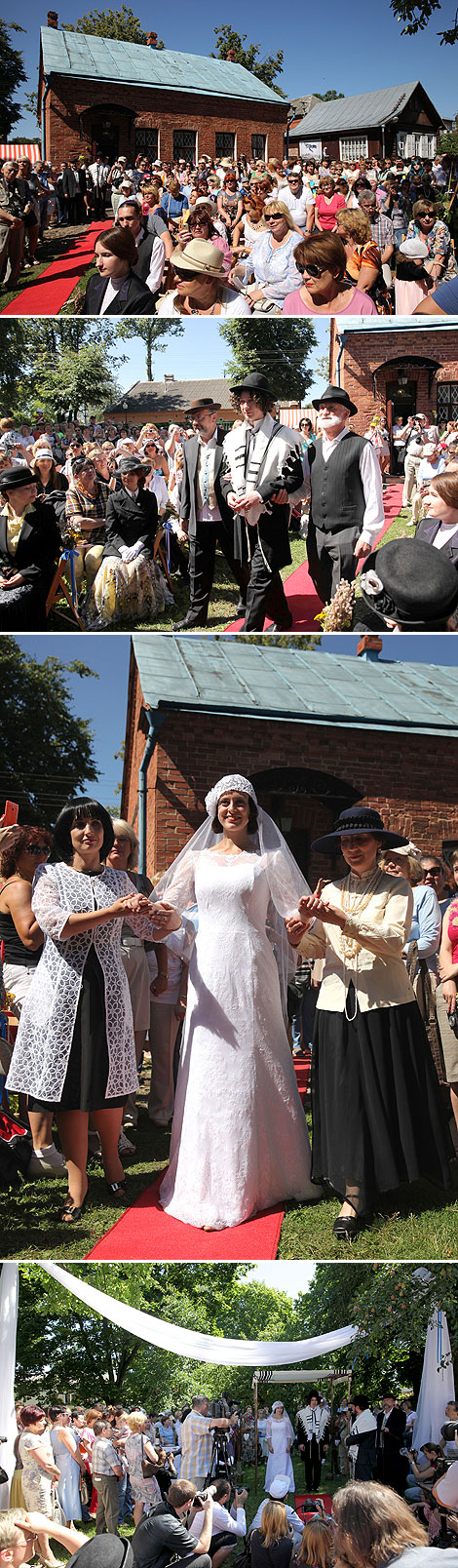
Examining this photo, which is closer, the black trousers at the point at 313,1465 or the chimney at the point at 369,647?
the chimney at the point at 369,647

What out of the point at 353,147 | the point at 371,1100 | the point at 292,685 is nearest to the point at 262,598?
the point at 292,685

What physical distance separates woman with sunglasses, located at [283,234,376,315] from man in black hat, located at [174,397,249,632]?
742 mm

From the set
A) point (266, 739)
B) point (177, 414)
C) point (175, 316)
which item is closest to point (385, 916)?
point (266, 739)

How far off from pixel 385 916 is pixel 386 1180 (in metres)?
1.18

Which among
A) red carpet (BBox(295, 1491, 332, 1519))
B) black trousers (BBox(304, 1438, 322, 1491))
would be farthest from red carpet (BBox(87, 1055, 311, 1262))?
black trousers (BBox(304, 1438, 322, 1491))

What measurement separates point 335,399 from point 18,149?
7.31ft

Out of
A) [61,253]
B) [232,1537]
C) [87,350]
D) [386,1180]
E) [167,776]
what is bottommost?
[232,1537]

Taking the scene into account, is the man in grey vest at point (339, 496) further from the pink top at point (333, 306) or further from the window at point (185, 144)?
the window at point (185, 144)

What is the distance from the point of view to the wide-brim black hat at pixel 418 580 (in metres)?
5.50

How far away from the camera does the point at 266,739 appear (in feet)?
18.3

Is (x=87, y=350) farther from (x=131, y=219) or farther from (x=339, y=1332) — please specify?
(x=339, y=1332)

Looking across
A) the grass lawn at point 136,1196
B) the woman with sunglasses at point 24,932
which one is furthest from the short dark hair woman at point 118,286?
the grass lawn at point 136,1196

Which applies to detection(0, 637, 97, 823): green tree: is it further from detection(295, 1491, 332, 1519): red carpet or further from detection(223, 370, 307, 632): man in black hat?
detection(295, 1491, 332, 1519): red carpet

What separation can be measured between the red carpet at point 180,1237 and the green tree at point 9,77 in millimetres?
4873
